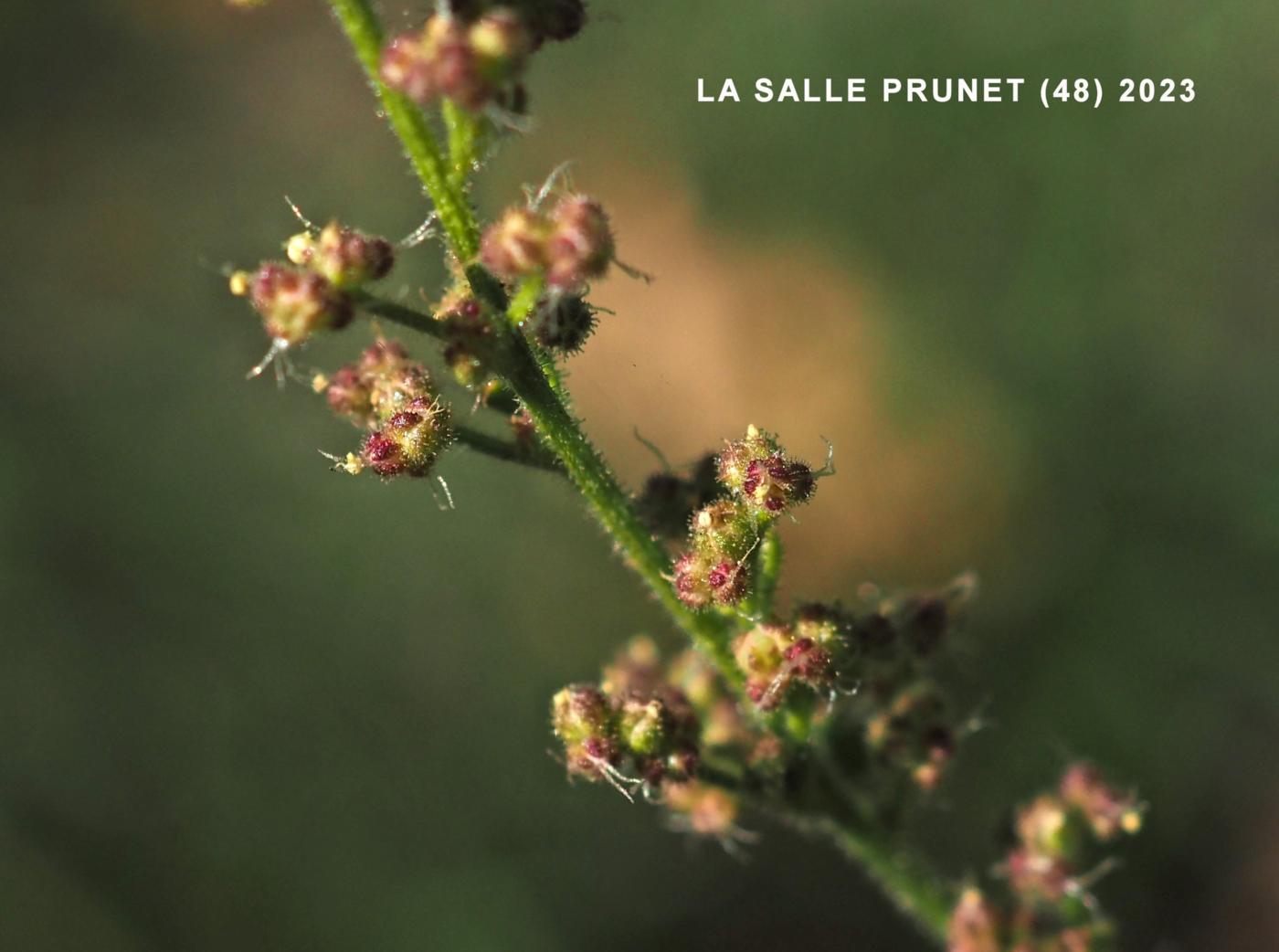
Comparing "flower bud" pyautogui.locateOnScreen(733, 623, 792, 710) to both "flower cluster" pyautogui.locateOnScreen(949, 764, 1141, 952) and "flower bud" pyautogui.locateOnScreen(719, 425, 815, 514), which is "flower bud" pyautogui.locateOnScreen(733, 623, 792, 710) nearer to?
"flower bud" pyautogui.locateOnScreen(719, 425, 815, 514)

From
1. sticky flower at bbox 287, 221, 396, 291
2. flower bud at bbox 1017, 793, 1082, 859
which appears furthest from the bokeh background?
sticky flower at bbox 287, 221, 396, 291

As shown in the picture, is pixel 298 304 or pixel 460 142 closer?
pixel 298 304

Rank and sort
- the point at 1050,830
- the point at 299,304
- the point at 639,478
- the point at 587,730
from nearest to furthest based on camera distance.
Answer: the point at 299,304 → the point at 587,730 → the point at 1050,830 → the point at 639,478

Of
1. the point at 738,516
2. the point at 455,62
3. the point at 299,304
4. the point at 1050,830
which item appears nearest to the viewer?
the point at 455,62

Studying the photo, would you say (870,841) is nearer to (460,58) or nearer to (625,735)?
(625,735)

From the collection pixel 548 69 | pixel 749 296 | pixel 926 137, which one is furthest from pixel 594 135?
pixel 926 137

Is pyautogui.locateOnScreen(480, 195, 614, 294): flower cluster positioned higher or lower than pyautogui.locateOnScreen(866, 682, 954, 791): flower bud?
lower

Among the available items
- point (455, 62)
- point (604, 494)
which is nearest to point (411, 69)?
point (455, 62)
